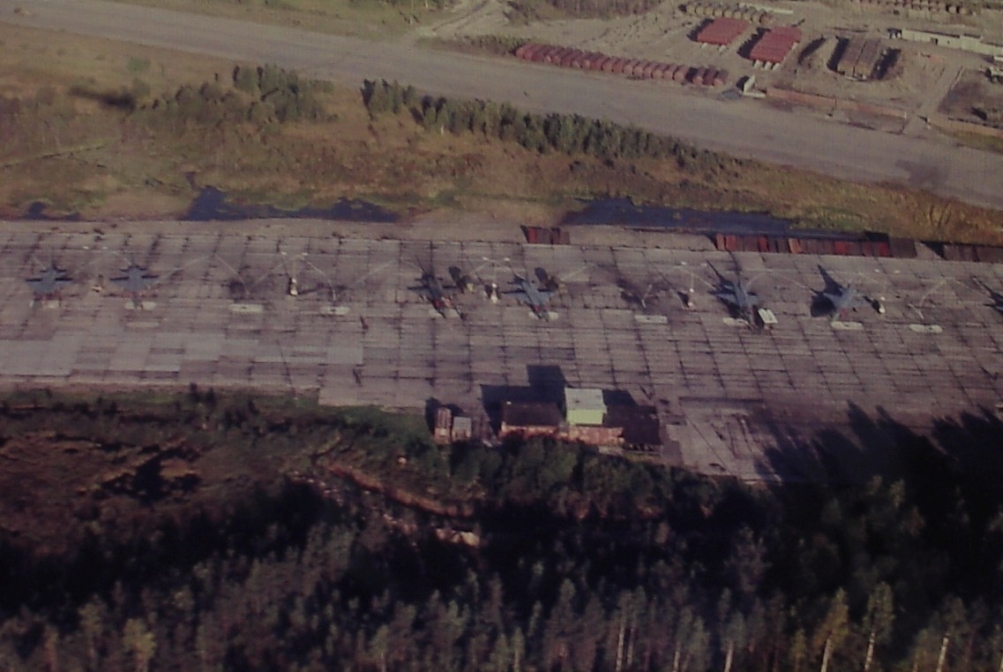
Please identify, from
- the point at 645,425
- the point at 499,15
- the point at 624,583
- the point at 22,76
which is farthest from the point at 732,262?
the point at 22,76

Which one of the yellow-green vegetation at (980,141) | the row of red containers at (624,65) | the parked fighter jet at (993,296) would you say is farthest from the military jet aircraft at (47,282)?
the yellow-green vegetation at (980,141)

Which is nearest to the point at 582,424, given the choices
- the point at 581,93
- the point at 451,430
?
the point at 451,430

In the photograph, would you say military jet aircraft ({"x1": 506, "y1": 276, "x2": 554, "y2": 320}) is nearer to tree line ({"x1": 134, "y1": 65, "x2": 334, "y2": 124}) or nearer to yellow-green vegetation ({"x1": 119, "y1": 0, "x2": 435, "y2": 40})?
tree line ({"x1": 134, "y1": 65, "x2": 334, "y2": 124})

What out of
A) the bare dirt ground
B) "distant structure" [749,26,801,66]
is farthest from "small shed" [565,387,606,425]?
"distant structure" [749,26,801,66]

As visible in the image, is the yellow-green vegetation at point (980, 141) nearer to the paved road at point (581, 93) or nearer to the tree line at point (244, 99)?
the paved road at point (581, 93)

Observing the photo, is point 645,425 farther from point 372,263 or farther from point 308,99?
point 308,99

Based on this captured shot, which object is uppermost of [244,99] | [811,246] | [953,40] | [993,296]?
[953,40]

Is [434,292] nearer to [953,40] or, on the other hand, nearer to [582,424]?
[582,424]
